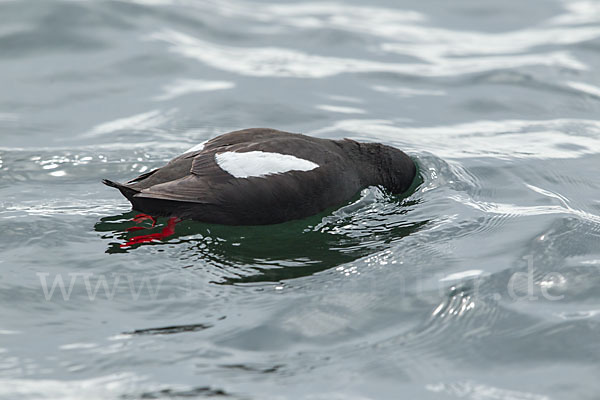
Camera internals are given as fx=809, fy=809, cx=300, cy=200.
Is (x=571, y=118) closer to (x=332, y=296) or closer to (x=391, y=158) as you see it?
(x=391, y=158)

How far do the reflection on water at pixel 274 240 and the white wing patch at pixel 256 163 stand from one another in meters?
0.43

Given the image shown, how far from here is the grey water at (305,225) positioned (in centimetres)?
448

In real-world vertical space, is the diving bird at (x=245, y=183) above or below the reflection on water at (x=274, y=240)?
above

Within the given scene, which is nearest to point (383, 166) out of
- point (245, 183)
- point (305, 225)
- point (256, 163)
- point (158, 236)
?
point (305, 225)

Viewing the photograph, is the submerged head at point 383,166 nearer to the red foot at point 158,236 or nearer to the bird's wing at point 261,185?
the bird's wing at point 261,185

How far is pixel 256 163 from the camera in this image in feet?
20.2

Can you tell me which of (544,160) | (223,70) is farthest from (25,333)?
(223,70)

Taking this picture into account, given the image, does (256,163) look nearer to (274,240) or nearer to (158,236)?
(274,240)

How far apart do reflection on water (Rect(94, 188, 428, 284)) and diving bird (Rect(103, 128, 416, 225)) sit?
0.11 metres

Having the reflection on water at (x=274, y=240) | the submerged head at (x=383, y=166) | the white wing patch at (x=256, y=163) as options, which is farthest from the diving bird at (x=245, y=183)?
the submerged head at (x=383, y=166)

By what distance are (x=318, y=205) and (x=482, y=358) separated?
2.14 metres

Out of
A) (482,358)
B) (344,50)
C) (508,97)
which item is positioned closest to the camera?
(482,358)

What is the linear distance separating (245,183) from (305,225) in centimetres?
61

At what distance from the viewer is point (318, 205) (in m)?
6.36
